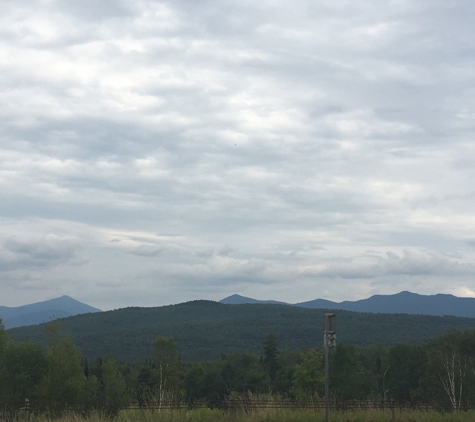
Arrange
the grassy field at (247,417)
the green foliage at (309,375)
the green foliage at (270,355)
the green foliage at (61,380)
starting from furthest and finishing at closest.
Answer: the green foliage at (270,355) < the green foliage at (309,375) < the green foliage at (61,380) < the grassy field at (247,417)

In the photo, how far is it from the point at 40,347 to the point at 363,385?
53236 mm

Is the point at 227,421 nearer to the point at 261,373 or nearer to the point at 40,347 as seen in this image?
the point at 40,347

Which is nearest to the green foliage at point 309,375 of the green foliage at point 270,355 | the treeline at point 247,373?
the treeline at point 247,373

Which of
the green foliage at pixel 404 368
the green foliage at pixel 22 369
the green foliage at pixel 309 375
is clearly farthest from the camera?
the green foliage at pixel 404 368

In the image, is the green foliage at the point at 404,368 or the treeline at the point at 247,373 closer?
the treeline at the point at 247,373

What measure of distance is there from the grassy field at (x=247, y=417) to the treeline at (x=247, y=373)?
24425mm

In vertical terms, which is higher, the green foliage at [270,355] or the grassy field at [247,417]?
the grassy field at [247,417]

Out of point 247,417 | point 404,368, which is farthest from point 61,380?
point 247,417

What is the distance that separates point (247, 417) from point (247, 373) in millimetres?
100090

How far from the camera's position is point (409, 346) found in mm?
107125

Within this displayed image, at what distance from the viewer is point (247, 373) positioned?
11638 centimetres

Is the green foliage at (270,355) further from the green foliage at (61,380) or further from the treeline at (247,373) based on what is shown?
the green foliage at (61,380)

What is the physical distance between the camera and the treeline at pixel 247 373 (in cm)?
7306

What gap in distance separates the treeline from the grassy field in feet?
80.1
